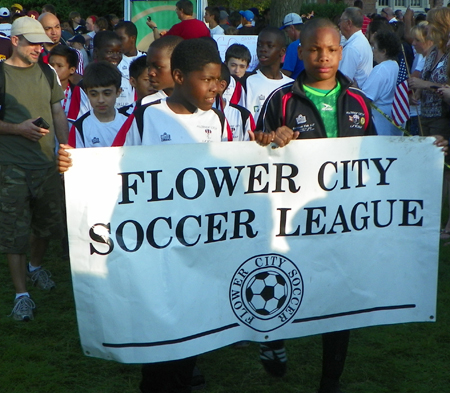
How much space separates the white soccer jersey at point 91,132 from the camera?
5.12 m

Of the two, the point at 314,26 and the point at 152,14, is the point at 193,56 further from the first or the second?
the point at 152,14

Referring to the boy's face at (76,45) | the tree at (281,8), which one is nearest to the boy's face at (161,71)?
the boy's face at (76,45)

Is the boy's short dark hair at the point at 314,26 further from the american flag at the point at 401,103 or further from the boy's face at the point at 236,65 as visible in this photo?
the american flag at the point at 401,103

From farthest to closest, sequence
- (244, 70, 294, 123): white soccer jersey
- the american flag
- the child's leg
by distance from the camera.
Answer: the american flag
(244, 70, 294, 123): white soccer jersey
the child's leg

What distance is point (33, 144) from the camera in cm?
522

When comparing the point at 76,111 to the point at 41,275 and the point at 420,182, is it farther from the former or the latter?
the point at 420,182

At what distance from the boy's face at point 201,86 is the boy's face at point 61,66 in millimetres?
3527

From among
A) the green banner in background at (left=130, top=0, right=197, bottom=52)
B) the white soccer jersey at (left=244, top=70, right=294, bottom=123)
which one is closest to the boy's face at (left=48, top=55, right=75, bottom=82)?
the white soccer jersey at (left=244, top=70, right=294, bottom=123)

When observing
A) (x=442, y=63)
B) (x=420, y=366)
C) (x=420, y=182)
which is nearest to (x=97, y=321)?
(x=420, y=182)

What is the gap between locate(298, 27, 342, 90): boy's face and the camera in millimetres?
3742

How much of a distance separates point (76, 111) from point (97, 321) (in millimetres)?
3619

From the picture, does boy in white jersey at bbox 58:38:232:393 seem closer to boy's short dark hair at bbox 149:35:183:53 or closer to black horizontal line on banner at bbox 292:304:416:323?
black horizontal line on banner at bbox 292:304:416:323

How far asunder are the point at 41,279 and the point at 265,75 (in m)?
2.96

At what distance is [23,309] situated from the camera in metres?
5.21
